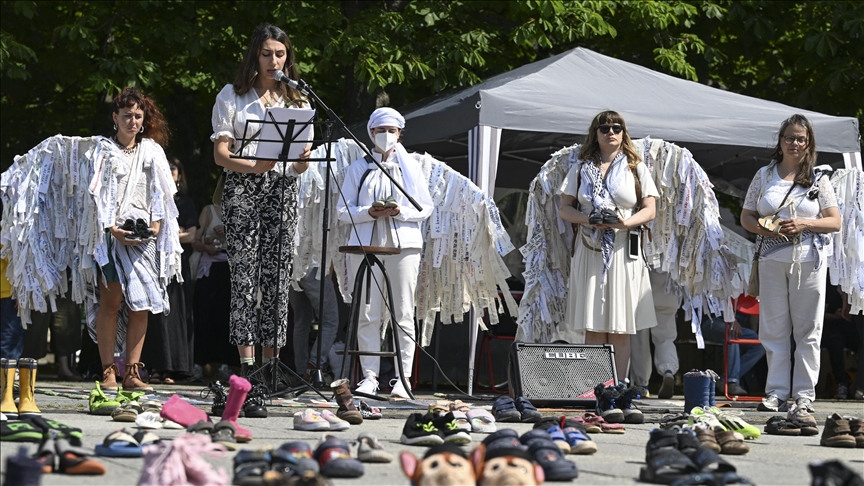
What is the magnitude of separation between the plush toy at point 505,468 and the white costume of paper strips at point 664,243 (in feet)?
14.2

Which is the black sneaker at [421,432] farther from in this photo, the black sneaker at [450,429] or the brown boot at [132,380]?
the brown boot at [132,380]

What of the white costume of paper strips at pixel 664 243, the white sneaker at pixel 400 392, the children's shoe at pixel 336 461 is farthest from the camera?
the white costume of paper strips at pixel 664 243

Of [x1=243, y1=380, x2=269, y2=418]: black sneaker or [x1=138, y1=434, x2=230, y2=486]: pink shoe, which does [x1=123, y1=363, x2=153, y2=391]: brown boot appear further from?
[x1=138, y1=434, x2=230, y2=486]: pink shoe

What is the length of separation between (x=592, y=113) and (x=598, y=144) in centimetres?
142

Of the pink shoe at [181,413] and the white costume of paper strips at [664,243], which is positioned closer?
the pink shoe at [181,413]

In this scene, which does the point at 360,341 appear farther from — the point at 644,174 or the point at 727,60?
the point at 727,60

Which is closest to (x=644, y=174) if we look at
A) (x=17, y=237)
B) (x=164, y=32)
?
(x=17, y=237)

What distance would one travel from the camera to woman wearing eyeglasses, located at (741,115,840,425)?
24.5 ft

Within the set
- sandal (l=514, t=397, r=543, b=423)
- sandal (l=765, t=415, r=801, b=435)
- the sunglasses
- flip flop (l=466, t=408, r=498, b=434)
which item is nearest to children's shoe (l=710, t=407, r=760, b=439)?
sandal (l=765, t=415, r=801, b=435)

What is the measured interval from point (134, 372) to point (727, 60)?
8562 mm

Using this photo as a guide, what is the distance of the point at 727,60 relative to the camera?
13.5 metres

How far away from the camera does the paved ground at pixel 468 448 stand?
4086 mm

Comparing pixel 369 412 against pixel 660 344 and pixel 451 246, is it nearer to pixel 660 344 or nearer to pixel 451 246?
pixel 451 246

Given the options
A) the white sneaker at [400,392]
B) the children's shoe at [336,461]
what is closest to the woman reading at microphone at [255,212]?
the white sneaker at [400,392]
